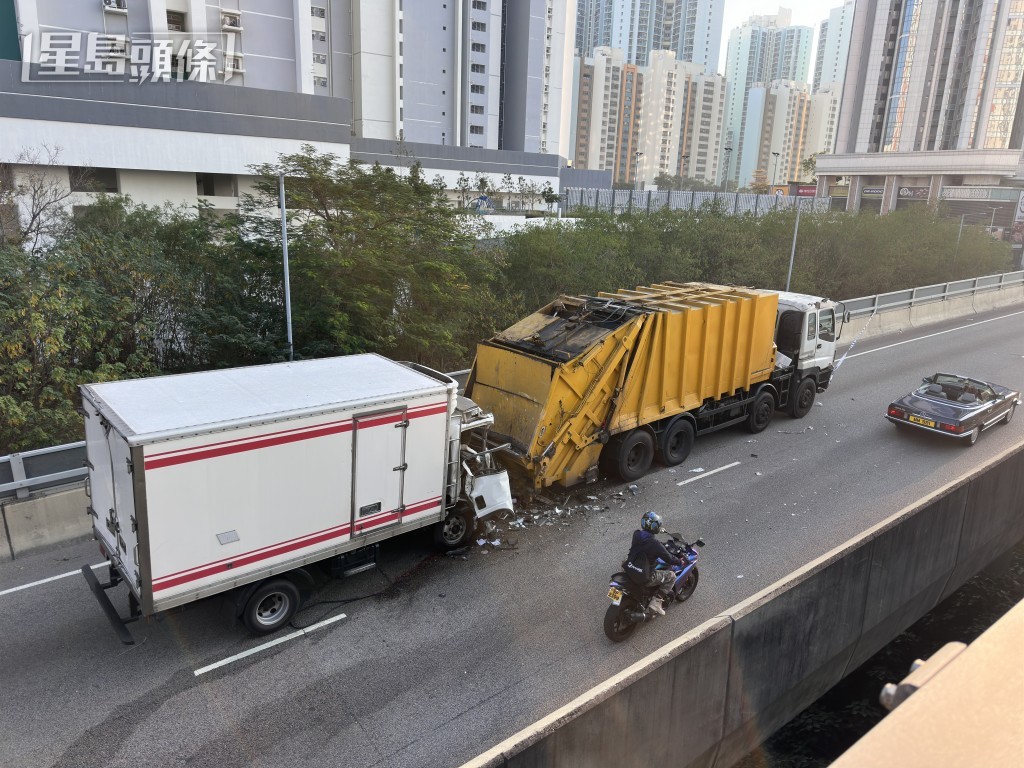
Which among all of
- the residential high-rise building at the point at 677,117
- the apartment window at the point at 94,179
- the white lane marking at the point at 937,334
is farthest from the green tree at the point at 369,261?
the residential high-rise building at the point at 677,117

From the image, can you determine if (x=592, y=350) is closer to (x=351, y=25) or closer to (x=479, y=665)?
(x=479, y=665)

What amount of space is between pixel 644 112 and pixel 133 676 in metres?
150

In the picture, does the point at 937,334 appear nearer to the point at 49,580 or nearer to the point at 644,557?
the point at 644,557

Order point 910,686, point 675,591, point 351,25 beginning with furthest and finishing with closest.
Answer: point 351,25
point 675,591
point 910,686

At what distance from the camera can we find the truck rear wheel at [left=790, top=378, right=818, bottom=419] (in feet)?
50.0

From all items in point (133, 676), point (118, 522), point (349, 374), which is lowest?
point (133, 676)

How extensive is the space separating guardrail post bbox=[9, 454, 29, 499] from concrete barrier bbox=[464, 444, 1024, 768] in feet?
26.2

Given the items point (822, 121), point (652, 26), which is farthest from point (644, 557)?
point (652, 26)

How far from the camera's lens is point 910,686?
9.93ft

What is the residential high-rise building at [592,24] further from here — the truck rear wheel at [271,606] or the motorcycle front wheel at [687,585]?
the truck rear wheel at [271,606]

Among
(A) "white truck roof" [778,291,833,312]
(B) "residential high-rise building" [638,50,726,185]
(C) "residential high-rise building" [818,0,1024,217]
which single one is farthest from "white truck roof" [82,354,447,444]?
(B) "residential high-rise building" [638,50,726,185]

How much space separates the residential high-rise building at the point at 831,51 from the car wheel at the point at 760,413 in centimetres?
19519

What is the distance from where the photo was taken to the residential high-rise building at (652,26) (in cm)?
17012

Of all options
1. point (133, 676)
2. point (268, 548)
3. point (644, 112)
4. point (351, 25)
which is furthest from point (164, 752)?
point (644, 112)
